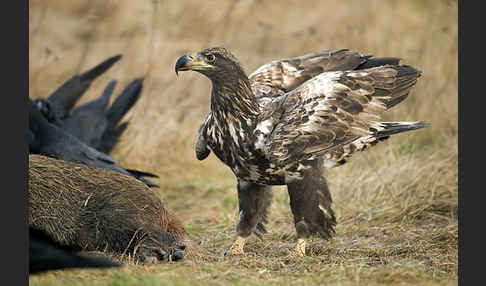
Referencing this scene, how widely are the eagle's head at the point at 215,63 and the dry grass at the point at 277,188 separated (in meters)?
1.34

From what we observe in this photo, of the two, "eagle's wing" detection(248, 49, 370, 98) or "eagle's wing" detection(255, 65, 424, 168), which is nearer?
"eagle's wing" detection(255, 65, 424, 168)

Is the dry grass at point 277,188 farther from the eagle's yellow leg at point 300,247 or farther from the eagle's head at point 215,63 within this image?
the eagle's head at point 215,63

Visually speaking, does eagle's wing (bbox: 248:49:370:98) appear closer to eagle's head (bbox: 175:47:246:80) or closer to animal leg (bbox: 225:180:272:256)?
eagle's head (bbox: 175:47:246:80)

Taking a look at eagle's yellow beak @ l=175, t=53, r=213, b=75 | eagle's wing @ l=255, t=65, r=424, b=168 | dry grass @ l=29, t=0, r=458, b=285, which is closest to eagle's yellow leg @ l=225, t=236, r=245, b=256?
dry grass @ l=29, t=0, r=458, b=285

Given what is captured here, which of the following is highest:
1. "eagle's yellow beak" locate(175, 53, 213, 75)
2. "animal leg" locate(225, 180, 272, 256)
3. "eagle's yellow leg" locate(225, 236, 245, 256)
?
"eagle's yellow beak" locate(175, 53, 213, 75)

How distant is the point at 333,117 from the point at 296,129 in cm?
32

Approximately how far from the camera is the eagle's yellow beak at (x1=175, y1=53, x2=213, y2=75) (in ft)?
12.7

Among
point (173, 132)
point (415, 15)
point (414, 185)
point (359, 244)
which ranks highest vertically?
point (415, 15)

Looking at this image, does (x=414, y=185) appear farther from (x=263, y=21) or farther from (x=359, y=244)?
(x=263, y=21)

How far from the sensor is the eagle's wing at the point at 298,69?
4.79 m

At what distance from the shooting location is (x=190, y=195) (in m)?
6.91

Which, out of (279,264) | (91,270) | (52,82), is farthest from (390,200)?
(52,82)

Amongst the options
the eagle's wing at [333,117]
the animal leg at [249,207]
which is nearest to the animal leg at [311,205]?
the eagle's wing at [333,117]

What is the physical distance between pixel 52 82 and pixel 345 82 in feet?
19.4
